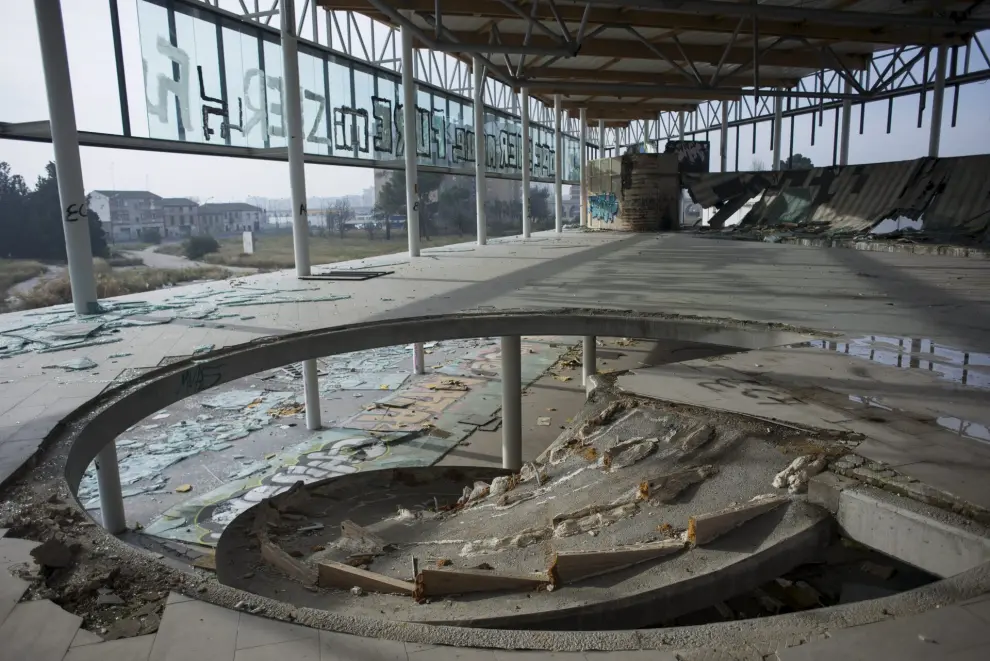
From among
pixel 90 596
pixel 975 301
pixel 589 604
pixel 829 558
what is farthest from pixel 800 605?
pixel 975 301

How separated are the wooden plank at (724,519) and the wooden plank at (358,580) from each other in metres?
2.16

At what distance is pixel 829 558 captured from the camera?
15.6ft

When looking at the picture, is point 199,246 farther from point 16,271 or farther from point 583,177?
point 583,177

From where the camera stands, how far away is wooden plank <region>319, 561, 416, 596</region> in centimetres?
494

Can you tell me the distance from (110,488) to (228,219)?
1572 centimetres

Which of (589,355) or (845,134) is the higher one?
(845,134)

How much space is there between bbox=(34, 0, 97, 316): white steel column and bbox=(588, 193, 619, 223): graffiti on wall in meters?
29.2

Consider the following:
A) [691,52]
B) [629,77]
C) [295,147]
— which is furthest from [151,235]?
[629,77]

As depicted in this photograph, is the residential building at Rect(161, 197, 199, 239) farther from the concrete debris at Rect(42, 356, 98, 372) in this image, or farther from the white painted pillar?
the white painted pillar

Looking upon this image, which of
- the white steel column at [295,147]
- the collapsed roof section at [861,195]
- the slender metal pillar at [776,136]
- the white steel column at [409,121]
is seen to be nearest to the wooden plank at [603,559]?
the white steel column at [295,147]

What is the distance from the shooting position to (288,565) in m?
6.28

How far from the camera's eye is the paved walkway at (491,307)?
298 centimetres

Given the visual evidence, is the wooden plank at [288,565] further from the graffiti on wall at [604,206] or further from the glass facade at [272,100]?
the graffiti on wall at [604,206]

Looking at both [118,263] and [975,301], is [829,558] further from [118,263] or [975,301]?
[118,263]
